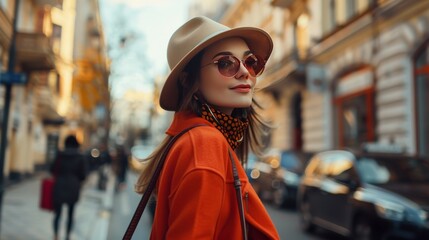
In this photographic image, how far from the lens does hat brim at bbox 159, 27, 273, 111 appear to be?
1739 millimetres

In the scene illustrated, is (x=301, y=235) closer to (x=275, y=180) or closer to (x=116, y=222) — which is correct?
(x=116, y=222)

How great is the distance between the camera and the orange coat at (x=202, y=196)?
145 cm

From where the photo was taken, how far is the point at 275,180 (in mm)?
14219

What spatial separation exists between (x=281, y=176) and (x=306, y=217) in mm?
4612

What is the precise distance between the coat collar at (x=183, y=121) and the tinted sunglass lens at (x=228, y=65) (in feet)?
0.67

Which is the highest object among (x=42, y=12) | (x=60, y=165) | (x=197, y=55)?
(x=42, y=12)

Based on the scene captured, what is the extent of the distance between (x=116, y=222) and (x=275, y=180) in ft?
18.6

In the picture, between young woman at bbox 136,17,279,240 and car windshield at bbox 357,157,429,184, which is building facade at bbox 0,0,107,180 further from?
young woman at bbox 136,17,279,240

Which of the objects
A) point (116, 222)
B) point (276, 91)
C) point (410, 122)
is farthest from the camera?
point (276, 91)

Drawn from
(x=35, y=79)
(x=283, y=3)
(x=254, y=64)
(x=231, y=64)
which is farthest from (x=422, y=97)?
(x=35, y=79)

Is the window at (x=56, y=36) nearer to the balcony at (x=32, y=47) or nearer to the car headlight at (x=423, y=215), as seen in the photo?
the balcony at (x=32, y=47)

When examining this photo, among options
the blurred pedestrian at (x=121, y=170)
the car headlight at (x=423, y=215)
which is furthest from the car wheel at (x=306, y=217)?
the blurred pedestrian at (x=121, y=170)

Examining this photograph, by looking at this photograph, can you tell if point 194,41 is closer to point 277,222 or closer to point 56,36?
point 277,222

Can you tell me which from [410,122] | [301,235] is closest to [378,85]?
[410,122]
